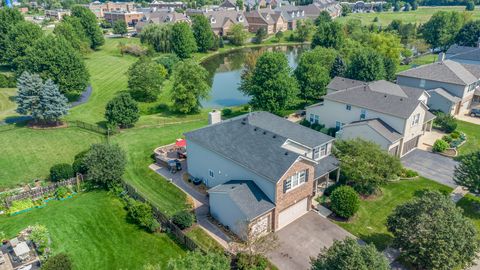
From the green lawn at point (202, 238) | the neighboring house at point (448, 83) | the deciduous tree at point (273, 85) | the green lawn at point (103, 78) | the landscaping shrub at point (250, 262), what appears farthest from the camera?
the green lawn at point (103, 78)

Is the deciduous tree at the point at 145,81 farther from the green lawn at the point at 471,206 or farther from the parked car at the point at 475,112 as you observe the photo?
the parked car at the point at 475,112

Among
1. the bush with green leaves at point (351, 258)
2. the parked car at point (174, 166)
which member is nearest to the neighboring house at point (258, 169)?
the parked car at point (174, 166)

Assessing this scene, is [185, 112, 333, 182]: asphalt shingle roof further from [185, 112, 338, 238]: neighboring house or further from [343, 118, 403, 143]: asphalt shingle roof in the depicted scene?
[343, 118, 403, 143]: asphalt shingle roof

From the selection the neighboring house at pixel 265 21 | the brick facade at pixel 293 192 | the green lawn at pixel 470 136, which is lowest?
the green lawn at pixel 470 136

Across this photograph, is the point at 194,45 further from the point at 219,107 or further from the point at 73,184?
the point at 73,184

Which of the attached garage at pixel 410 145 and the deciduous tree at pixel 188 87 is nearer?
the attached garage at pixel 410 145

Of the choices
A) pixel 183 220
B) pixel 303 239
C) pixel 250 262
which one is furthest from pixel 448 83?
pixel 183 220

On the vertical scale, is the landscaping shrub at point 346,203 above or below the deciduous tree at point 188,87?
below
